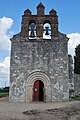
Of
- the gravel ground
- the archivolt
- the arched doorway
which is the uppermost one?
the archivolt

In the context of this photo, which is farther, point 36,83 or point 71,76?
point 71,76

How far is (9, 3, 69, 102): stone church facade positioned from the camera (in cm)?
1933

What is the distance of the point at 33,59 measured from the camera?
64.2 ft

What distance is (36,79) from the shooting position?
19.4m

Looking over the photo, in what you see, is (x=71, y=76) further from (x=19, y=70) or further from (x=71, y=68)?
(x=19, y=70)

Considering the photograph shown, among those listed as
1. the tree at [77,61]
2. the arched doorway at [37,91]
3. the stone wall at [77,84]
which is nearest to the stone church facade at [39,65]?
the arched doorway at [37,91]

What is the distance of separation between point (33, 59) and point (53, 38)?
2.34 meters

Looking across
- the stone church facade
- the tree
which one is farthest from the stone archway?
the tree

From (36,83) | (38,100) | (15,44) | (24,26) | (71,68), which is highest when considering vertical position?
(24,26)

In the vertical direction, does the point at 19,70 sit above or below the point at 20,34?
below

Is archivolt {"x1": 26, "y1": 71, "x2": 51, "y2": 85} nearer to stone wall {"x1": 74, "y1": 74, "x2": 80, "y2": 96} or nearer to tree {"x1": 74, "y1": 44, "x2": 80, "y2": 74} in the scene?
stone wall {"x1": 74, "y1": 74, "x2": 80, "y2": 96}

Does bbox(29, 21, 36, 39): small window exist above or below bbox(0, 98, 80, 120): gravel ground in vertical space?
above

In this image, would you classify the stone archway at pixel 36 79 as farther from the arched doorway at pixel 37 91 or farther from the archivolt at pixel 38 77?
the arched doorway at pixel 37 91

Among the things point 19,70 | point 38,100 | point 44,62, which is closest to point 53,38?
point 44,62
